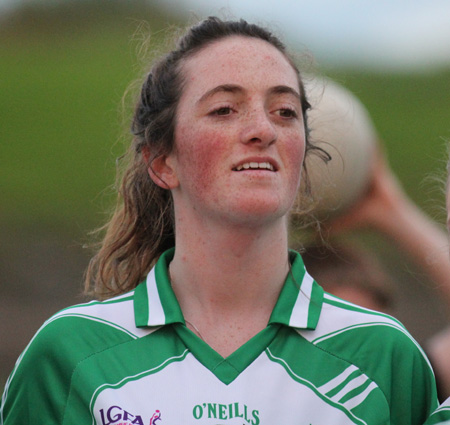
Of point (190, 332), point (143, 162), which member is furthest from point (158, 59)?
point (190, 332)

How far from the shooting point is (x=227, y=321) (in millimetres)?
2188

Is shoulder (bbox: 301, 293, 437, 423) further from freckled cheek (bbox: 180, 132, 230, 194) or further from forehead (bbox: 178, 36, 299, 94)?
forehead (bbox: 178, 36, 299, 94)

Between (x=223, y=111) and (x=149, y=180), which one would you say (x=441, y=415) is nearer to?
(x=223, y=111)

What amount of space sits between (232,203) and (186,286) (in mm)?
269

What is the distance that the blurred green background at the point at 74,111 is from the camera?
12.3 m

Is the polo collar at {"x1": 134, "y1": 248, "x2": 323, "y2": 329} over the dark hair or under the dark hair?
under

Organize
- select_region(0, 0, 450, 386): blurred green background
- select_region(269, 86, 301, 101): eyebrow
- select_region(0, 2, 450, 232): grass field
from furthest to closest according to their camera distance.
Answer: select_region(0, 2, 450, 232): grass field, select_region(0, 0, 450, 386): blurred green background, select_region(269, 86, 301, 101): eyebrow

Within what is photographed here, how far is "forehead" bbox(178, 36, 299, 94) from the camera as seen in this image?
Result: 2.22 m

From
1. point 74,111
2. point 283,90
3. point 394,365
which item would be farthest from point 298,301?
point 74,111

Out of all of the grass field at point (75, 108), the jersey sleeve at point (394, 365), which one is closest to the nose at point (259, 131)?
the jersey sleeve at point (394, 365)

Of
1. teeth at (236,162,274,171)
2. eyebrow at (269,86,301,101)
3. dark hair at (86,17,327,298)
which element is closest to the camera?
teeth at (236,162,274,171)

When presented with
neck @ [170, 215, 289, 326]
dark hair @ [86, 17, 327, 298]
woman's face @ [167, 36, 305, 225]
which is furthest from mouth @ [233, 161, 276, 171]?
dark hair @ [86, 17, 327, 298]

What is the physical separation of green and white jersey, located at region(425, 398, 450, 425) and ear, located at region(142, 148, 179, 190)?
2.68ft

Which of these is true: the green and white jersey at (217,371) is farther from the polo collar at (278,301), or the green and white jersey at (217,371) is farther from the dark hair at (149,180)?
the dark hair at (149,180)
